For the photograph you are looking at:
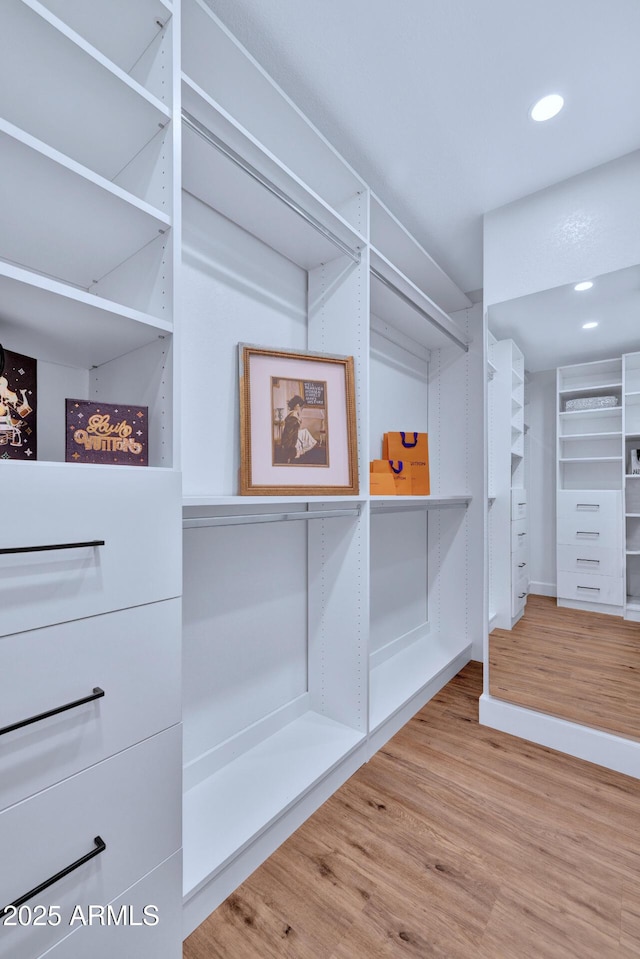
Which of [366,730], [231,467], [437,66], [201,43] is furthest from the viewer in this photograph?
[366,730]

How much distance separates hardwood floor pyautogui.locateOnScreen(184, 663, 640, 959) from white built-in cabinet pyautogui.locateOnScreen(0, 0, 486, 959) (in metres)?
0.10

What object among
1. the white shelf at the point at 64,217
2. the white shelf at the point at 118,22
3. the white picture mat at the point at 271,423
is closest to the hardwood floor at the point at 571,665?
the white picture mat at the point at 271,423

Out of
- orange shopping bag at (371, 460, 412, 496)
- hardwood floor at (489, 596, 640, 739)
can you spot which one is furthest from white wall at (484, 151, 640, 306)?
hardwood floor at (489, 596, 640, 739)

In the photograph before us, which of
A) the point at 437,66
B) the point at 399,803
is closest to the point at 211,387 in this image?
the point at 437,66

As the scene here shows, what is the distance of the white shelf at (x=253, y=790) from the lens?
118cm

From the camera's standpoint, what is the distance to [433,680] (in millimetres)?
2320

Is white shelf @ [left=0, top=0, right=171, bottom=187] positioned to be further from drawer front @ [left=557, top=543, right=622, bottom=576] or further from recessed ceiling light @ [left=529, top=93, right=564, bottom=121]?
drawer front @ [left=557, top=543, right=622, bottom=576]

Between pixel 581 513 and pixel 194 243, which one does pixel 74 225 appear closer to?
pixel 194 243

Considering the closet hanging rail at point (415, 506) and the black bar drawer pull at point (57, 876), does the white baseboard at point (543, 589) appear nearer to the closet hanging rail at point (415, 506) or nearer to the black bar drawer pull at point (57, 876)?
the closet hanging rail at point (415, 506)

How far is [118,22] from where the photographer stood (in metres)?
0.98

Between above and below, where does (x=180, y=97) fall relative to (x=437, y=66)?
below

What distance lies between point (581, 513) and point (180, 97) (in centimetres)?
211

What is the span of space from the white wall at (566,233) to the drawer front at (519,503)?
3.08 feet

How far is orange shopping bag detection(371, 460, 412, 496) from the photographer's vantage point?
213cm
